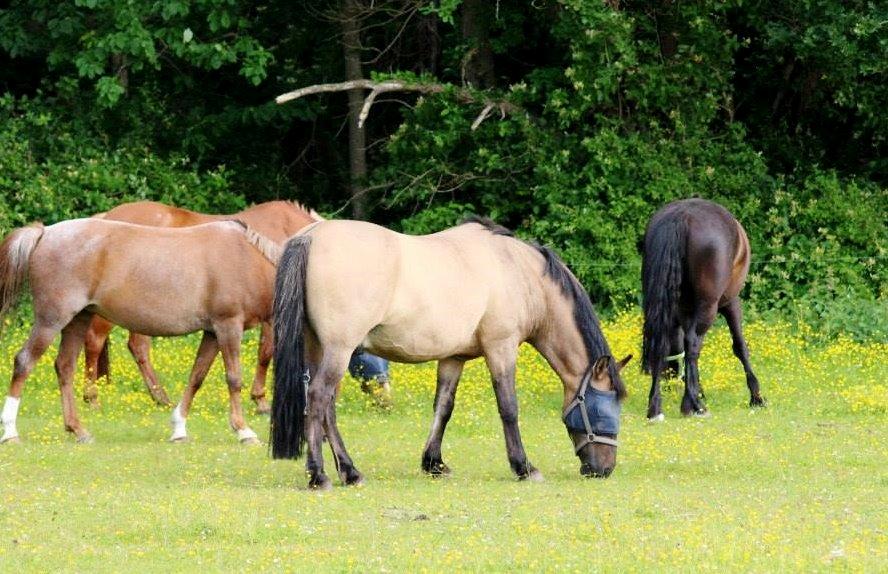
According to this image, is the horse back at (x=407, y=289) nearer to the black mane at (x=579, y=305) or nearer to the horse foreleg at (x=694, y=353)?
the black mane at (x=579, y=305)

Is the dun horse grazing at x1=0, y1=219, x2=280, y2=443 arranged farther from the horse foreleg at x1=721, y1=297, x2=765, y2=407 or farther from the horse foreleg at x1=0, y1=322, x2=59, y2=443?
the horse foreleg at x1=721, y1=297, x2=765, y2=407

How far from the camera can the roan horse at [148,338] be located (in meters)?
15.5

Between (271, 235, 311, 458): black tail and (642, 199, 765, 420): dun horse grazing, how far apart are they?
4.90 meters

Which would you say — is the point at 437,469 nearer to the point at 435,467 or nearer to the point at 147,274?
the point at 435,467

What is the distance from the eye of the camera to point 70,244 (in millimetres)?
13266

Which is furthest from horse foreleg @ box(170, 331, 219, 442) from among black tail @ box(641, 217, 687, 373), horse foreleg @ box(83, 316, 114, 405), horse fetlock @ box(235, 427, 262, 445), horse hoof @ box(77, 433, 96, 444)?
black tail @ box(641, 217, 687, 373)

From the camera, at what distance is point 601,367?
38.1 feet

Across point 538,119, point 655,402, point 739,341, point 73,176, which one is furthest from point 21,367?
point 538,119

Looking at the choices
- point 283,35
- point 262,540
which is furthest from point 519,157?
point 262,540

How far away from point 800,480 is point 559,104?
1153 centimetres

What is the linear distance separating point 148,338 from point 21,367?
3079 millimetres

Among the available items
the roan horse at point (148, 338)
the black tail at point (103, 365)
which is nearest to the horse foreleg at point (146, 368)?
the roan horse at point (148, 338)

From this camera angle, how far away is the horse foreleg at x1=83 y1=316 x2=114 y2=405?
15711 millimetres

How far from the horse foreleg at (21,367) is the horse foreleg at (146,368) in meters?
2.58
